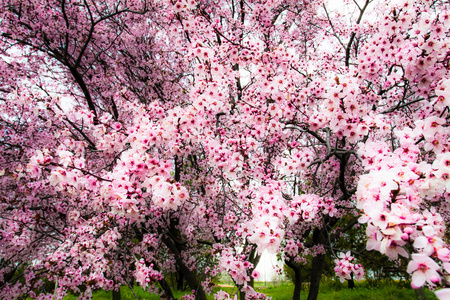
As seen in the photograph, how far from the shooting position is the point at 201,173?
18.8 feet

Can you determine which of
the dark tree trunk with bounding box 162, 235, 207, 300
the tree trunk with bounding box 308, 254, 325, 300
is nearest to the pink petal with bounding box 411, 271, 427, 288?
the dark tree trunk with bounding box 162, 235, 207, 300

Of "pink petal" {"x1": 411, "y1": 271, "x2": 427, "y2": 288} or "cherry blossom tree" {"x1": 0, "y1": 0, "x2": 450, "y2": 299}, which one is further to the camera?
"cherry blossom tree" {"x1": 0, "y1": 0, "x2": 450, "y2": 299}

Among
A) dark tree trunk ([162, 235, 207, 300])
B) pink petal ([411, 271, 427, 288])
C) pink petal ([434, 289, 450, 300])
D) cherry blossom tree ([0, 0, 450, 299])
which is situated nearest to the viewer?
pink petal ([434, 289, 450, 300])

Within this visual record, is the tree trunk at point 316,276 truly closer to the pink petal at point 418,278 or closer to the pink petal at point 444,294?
the pink petal at point 418,278

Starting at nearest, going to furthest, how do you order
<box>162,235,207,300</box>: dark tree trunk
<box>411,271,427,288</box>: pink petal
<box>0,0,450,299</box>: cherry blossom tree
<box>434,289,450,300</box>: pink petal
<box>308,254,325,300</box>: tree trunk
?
<box>434,289,450,300</box>: pink petal → <box>411,271,427,288</box>: pink petal → <box>0,0,450,299</box>: cherry blossom tree → <box>162,235,207,300</box>: dark tree trunk → <box>308,254,325,300</box>: tree trunk

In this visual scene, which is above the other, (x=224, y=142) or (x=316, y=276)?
(x=224, y=142)

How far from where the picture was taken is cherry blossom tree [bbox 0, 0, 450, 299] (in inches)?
85.6

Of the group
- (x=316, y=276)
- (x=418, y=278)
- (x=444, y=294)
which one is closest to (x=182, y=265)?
(x=316, y=276)

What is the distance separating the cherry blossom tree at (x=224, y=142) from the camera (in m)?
2.17

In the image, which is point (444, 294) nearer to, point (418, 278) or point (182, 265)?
point (418, 278)

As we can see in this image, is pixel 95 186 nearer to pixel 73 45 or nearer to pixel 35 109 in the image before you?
pixel 35 109

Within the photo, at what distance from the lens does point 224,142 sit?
3.83 meters

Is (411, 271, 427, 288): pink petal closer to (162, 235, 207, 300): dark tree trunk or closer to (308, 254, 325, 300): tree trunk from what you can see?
(162, 235, 207, 300): dark tree trunk

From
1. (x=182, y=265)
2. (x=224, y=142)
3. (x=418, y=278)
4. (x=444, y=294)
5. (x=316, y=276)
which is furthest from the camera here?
(x=316, y=276)
